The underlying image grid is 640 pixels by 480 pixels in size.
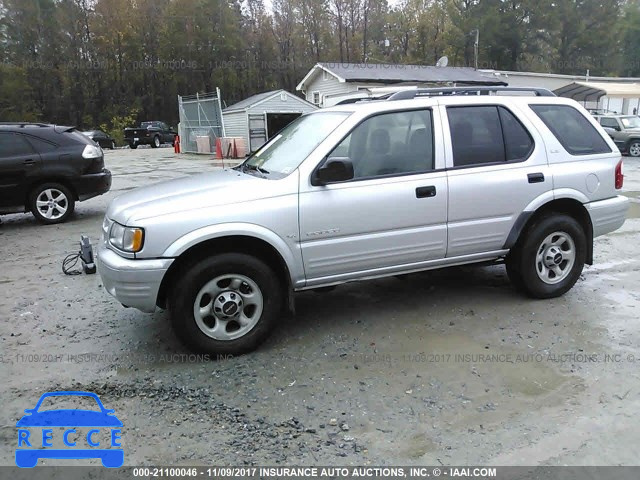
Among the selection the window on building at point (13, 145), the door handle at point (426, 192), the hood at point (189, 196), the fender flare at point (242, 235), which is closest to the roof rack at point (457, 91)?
the door handle at point (426, 192)

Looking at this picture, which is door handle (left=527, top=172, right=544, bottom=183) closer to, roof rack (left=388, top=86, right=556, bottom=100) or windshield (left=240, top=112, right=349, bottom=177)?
roof rack (left=388, top=86, right=556, bottom=100)

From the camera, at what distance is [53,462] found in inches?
108

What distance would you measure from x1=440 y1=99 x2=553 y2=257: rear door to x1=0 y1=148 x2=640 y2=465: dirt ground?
29.2 inches

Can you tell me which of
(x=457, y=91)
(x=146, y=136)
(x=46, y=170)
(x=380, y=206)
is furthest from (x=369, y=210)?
(x=146, y=136)

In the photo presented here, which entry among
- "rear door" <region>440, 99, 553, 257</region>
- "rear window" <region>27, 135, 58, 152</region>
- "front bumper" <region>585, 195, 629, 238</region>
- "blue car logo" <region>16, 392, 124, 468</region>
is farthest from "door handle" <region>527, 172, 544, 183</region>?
"rear window" <region>27, 135, 58, 152</region>

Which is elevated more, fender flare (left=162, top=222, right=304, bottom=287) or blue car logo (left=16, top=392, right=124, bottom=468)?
fender flare (left=162, top=222, right=304, bottom=287)

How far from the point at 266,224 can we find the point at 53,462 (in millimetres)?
1917

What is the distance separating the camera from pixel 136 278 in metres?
3.54

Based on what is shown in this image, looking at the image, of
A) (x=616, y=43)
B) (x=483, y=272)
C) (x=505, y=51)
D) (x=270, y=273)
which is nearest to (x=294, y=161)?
(x=270, y=273)

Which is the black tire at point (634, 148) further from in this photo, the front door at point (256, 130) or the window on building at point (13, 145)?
the window on building at point (13, 145)

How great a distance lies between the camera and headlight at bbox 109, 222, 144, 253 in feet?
11.6

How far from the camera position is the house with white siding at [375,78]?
25.7 meters

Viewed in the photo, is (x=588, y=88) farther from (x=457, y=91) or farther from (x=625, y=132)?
(x=457, y=91)

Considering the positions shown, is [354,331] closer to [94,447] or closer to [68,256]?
[94,447]
